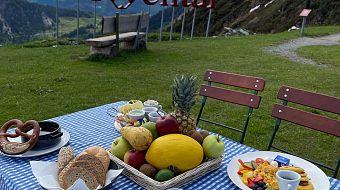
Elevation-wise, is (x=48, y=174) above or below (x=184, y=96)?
below

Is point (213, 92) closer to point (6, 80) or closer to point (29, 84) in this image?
point (29, 84)

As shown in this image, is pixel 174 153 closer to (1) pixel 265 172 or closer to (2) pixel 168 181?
(2) pixel 168 181

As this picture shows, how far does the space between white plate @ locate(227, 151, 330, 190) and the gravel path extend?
9345 mm

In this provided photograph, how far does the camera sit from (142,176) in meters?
2.02

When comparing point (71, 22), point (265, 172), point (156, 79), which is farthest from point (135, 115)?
point (71, 22)

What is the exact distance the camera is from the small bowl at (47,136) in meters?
2.41

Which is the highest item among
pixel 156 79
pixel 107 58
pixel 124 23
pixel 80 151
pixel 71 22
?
pixel 124 23

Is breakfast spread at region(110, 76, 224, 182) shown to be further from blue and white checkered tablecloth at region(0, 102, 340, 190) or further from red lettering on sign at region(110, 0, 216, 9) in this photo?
red lettering on sign at region(110, 0, 216, 9)

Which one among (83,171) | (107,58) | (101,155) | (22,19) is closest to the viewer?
(83,171)

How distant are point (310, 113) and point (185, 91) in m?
1.24

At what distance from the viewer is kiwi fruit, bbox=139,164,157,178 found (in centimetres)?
205

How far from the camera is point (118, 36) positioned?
10.4 meters

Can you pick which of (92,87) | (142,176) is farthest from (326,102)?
(92,87)

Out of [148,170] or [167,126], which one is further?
[167,126]
